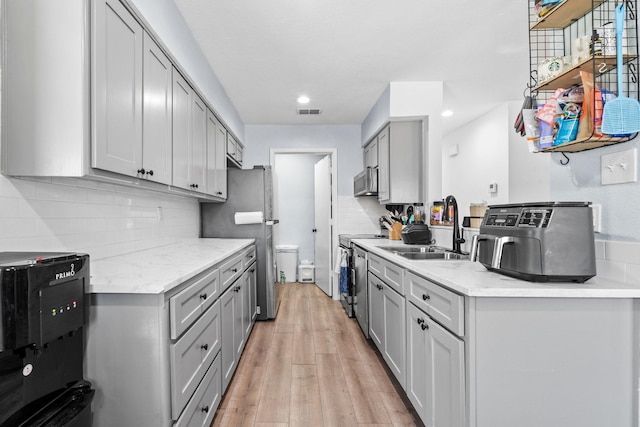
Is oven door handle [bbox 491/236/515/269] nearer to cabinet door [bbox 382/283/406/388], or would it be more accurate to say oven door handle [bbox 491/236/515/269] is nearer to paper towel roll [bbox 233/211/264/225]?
cabinet door [bbox 382/283/406/388]

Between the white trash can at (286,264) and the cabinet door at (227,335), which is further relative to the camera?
the white trash can at (286,264)

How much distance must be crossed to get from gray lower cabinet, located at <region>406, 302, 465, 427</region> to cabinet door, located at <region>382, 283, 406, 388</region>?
9cm

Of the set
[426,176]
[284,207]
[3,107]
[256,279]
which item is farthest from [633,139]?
[284,207]

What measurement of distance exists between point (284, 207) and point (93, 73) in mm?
4681

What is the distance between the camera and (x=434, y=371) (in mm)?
1503

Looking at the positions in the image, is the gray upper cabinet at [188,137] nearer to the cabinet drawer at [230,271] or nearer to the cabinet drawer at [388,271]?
the cabinet drawer at [230,271]

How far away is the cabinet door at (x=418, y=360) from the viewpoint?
62.6 inches

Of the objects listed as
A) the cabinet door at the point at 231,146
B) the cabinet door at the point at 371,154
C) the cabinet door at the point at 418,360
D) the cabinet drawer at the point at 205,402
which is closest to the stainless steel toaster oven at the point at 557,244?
the cabinet door at the point at 418,360

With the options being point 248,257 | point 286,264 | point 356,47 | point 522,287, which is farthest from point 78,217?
point 286,264

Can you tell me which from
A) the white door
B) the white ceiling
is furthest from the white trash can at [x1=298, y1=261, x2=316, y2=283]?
the white ceiling

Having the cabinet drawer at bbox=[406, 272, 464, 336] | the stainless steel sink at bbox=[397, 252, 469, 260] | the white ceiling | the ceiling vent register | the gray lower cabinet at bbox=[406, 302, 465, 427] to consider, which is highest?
the white ceiling

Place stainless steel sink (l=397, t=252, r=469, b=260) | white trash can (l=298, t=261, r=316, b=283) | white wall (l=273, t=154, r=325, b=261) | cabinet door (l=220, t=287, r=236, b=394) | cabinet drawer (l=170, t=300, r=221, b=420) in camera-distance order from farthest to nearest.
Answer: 1. white wall (l=273, t=154, r=325, b=261)
2. white trash can (l=298, t=261, r=316, b=283)
3. stainless steel sink (l=397, t=252, r=469, b=260)
4. cabinet door (l=220, t=287, r=236, b=394)
5. cabinet drawer (l=170, t=300, r=221, b=420)

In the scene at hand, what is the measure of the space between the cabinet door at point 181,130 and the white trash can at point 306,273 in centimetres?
344

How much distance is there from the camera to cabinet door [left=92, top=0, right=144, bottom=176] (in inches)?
49.4
